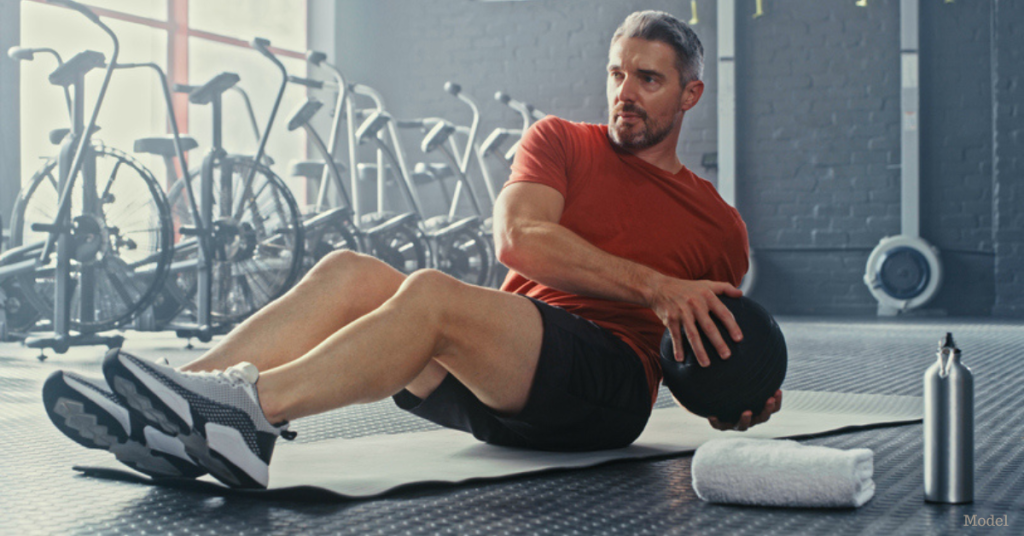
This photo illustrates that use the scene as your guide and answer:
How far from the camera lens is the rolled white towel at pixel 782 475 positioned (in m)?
1.31

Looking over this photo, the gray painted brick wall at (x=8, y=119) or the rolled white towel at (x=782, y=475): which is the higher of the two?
the gray painted brick wall at (x=8, y=119)

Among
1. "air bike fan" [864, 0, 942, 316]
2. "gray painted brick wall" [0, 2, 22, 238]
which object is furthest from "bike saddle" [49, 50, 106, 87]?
"air bike fan" [864, 0, 942, 316]

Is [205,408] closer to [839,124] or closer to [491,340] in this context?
[491,340]

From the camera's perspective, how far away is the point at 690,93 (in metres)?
1.84

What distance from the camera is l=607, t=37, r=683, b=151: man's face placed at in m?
1.76

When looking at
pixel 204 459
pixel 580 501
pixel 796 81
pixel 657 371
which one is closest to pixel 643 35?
pixel 657 371

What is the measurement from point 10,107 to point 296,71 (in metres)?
2.50

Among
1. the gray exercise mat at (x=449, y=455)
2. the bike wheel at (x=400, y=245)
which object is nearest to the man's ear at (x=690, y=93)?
the gray exercise mat at (x=449, y=455)

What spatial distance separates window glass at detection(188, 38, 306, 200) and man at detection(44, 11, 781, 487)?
15.9ft

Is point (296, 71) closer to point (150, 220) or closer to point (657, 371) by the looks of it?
point (150, 220)

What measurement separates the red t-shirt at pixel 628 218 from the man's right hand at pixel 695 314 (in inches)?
8.0

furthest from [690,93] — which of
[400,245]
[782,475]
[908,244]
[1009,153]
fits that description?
[1009,153]

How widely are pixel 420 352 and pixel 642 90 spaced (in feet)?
2.13

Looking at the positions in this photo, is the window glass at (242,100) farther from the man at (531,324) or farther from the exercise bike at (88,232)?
the man at (531,324)
